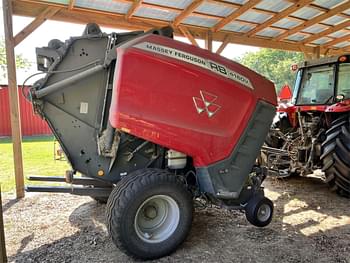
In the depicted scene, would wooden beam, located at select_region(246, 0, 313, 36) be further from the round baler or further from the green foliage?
the green foliage

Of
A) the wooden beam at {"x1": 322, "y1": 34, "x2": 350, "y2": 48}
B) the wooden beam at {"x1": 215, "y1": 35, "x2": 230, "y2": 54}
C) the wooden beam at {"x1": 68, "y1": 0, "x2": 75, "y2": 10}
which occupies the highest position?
the wooden beam at {"x1": 68, "y1": 0, "x2": 75, "y2": 10}

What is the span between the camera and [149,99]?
2.45 meters

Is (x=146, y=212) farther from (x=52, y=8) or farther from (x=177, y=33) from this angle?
(x=177, y=33)

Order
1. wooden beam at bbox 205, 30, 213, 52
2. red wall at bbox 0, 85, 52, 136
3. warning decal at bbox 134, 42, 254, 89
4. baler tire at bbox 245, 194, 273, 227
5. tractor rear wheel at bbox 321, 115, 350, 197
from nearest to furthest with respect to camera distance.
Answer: warning decal at bbox 134, 42, 254, 89 → baler tire at bbox 245, 194, 273, 227 → tractor rear wheel at bbox 321, 115, 350, 197 → wooden beam at bbox 205, 30, 213, 52 → red wall at bbox 0, 85, 52, 136

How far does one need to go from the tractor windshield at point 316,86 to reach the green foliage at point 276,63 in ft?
78.2

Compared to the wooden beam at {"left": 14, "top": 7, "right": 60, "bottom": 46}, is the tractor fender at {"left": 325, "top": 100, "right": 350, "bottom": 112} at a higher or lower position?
lower

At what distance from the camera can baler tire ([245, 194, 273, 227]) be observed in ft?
9.57

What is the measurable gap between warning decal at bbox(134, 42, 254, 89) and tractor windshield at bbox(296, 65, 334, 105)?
2.40m

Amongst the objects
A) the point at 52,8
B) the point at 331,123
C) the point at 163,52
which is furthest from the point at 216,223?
the point at 52,8

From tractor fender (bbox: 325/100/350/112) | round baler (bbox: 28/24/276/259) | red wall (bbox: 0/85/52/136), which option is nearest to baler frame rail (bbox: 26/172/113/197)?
round baler (bbox: 28/24/276/259)

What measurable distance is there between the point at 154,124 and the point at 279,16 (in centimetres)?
383

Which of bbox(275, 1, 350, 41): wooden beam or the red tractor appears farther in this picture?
bbox(275, 1, 350, 41): wooden beam

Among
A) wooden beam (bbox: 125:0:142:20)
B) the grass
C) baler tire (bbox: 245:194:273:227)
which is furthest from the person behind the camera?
the grass

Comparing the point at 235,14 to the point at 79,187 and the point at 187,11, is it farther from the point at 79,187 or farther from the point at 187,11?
the point at 79,187
